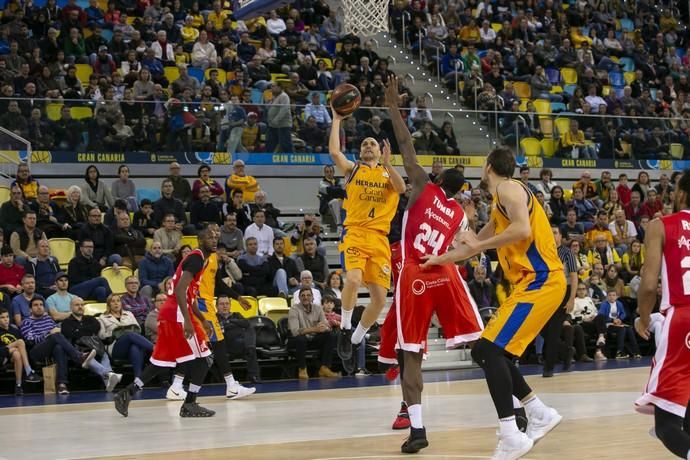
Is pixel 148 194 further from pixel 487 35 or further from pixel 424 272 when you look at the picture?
pixel 487 35

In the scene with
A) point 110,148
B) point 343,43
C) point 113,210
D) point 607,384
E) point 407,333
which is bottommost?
point 607,384

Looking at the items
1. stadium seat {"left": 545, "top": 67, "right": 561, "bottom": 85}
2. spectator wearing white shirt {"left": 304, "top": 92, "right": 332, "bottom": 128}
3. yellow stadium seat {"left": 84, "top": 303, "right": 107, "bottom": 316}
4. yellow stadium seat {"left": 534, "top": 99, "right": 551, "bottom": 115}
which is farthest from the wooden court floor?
stadium seat {"left": 545, "top": 67, "right": 561, "bottom": 85}

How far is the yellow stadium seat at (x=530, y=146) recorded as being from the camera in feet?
65.4

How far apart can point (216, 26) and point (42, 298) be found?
9196 mm

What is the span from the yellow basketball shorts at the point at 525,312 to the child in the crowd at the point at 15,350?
25.9ft

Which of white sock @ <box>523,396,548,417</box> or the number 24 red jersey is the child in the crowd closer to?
the number 24 red jersey

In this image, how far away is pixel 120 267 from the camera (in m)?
14.9

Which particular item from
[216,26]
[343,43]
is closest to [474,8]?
[343,43]

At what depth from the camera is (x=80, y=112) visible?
1628 centimetres

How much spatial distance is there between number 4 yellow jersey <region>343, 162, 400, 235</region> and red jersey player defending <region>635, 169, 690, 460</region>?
4908 mm

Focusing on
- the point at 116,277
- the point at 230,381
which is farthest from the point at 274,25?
the point at 230,381

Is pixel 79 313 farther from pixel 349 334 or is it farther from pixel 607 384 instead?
pixel 607 384

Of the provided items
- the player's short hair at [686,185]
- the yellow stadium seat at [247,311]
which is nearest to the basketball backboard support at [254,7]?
the yellow stadium seat at [247,311]

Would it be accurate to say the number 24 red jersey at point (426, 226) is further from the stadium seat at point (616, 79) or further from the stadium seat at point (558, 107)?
the stadium seat at point (616, 79)
